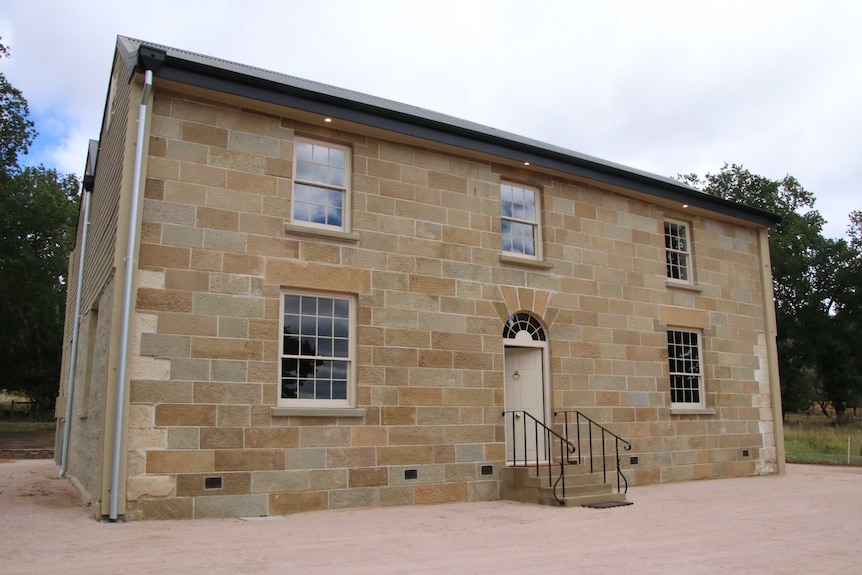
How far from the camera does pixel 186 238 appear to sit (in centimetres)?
986

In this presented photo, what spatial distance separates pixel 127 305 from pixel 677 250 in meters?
11.2

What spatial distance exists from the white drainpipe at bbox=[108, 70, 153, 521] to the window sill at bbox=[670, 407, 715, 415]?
10.2 metres

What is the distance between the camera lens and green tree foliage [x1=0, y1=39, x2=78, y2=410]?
98.7 feet

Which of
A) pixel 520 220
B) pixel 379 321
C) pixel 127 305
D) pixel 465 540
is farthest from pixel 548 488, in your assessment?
pixel 127 305

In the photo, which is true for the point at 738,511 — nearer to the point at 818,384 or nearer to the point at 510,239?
the point at 510,239

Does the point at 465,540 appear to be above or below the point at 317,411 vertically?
below

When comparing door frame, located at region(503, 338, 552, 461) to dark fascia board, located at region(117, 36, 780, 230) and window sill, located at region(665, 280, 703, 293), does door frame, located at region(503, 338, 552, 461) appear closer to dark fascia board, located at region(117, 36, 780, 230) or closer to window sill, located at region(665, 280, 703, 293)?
dark fascia board, located at region(117, 36, 780, 230)

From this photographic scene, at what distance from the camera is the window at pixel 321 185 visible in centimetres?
1106

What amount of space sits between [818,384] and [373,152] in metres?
51.3

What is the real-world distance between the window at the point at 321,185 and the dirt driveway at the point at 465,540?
170 inches

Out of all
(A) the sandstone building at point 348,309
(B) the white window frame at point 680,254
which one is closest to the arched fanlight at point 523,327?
(A) the sandstone building at point 348,309

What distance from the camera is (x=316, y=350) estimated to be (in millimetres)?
10656

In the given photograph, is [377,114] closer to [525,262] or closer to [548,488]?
[525,262]

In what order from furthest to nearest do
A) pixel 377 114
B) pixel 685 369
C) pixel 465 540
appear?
pixel 685 369 < pixel 377 114 < pixel 465 540
